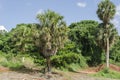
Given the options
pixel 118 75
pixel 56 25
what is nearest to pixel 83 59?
pixel 118 75

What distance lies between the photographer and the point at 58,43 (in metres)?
37.5

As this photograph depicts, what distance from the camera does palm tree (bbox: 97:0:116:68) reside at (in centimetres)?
4990

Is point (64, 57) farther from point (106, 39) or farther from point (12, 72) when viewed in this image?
point (106, 39)

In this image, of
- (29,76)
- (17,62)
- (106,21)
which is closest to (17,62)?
(17,62)

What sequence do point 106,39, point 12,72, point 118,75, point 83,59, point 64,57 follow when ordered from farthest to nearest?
point 83,59, point 106,39, point 118,75, point 64,57, point 12,72

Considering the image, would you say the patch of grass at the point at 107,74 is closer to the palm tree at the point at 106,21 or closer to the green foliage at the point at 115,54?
the palm tree at the point at 106,21

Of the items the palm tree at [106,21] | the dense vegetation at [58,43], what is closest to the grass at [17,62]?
the dense vegetation at [58,43]

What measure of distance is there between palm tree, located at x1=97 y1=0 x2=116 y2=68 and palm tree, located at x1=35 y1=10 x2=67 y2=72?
1374 cm

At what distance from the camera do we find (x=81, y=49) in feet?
207

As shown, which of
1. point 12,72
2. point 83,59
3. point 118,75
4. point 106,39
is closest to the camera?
point 12,72

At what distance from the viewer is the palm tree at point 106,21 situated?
164ft

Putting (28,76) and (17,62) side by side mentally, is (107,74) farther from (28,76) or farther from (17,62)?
(28,76)

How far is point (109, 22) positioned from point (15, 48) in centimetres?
1791

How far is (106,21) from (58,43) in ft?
49.1
